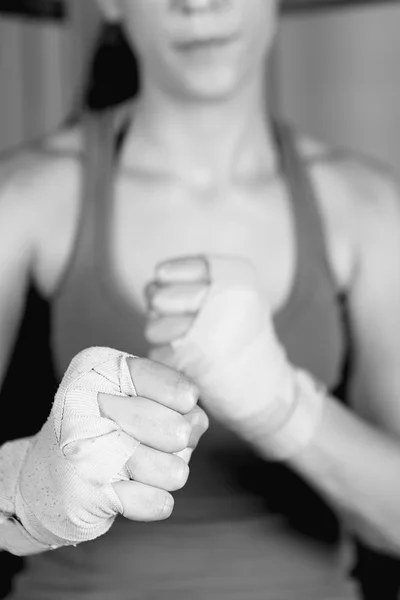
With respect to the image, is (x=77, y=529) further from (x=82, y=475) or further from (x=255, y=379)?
(x=255, y=379)

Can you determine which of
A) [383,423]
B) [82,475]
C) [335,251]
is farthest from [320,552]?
[82,475]

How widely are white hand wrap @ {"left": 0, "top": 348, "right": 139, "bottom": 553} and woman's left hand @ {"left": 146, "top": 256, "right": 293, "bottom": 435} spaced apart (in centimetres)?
10

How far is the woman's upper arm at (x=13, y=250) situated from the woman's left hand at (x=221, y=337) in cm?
15

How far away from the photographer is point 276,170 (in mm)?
570

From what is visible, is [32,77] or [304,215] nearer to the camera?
[304,215]

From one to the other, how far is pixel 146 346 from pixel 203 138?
0.50 feet

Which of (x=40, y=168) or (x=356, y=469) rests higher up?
(x=40, y=168)

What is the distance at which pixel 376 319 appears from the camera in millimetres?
526

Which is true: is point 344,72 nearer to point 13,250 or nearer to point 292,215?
point 292,215

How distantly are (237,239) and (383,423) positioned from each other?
6.0 inches

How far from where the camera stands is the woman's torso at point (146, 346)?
49cm

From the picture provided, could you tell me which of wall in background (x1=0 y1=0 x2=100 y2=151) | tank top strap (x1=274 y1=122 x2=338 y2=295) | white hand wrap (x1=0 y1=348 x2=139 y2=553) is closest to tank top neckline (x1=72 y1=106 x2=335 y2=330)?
tank top strap (x1=274 y1=122 x2=338 y2=295)

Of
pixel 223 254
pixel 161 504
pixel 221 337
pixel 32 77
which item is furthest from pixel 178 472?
pixel 32 77

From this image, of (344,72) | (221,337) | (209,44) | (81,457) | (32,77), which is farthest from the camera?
(344,72)
